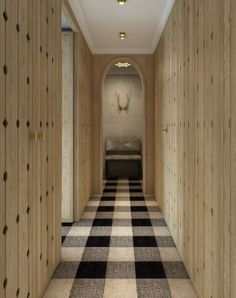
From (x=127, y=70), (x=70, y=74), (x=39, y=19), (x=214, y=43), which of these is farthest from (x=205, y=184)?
(x=127, y=70)

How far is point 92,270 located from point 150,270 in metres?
0.53

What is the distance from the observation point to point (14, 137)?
1.74m

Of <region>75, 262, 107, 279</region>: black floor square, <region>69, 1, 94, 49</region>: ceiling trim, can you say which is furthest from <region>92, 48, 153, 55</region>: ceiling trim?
<region>75, 262, 107, 279</region>: black floor square

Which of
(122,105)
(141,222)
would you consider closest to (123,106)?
(122,105)

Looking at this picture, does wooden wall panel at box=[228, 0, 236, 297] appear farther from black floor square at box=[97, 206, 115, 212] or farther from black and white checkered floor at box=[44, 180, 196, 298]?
black floor square at box=[97, 206, 115, 212]

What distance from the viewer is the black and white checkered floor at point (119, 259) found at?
97.9 inches

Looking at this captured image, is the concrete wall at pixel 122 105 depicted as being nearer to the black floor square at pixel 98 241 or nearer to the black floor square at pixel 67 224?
the black floor square at pixel 67 224

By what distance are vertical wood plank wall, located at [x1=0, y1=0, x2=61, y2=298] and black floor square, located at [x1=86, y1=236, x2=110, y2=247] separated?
1.92ft

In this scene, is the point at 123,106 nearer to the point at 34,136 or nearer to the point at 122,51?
the point at 122,51

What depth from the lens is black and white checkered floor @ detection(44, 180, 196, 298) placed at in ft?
8.16

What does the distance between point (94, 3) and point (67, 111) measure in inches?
56.8

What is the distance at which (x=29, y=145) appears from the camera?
2.04m

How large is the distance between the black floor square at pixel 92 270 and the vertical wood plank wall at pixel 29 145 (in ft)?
0.81

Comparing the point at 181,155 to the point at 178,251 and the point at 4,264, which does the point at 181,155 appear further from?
the point at 4,264
